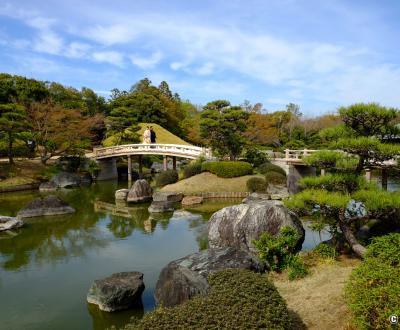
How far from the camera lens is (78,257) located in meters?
12.7

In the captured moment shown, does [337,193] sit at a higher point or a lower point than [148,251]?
higher

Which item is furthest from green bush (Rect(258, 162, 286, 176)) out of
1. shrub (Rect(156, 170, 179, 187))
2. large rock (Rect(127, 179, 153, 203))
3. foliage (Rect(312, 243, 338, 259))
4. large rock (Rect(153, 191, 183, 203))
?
foliage (Rect(312, 243, 338, 259))

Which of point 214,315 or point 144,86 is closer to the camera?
point 214,315

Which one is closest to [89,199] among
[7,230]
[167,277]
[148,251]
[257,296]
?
[7,230]

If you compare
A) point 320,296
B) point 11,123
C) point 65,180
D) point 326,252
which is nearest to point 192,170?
point 65,180

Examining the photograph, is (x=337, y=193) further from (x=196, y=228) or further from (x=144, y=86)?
(x=144, y=86)

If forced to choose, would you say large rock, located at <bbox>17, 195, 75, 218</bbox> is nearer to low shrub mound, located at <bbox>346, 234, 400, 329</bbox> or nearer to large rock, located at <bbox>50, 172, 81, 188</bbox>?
large rock, located at <bbox>50, 172, 81, 188</bbox>

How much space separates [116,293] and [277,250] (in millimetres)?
3862

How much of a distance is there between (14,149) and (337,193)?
3019 centimetres

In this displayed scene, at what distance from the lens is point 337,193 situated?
8578mm

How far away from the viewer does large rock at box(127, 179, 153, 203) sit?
76.5 feet

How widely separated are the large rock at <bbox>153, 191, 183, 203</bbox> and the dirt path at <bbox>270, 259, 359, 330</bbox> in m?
14.0

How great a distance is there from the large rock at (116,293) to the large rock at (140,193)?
14448mm

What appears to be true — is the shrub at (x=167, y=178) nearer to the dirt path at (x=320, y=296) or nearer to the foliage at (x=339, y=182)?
the foliage at (x=339, y=182)
